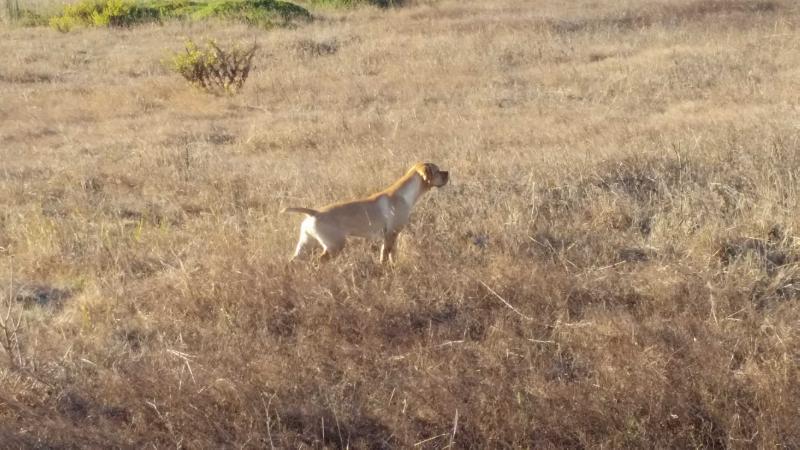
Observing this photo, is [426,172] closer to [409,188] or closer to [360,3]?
[409,188]

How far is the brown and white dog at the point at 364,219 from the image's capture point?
5023mm

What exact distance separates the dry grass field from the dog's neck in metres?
0.29

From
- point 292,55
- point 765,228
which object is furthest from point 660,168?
point 292,55


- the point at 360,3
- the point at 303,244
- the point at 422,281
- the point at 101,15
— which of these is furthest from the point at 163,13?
the point at 422,281

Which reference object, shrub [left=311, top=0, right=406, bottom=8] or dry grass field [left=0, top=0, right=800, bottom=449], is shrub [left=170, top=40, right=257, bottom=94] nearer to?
dry grass field [left=0, top=0, right=800, bottom=449]

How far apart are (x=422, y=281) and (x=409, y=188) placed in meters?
0.88

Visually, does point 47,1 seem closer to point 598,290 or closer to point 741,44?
point 741,44

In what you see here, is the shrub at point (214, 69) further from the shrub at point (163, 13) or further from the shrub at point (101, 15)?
the shrub at point (101, 15)

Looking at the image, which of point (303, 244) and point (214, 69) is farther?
point (214, 69)

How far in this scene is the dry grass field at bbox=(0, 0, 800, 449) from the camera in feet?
11.9

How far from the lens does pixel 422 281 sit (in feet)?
15.6

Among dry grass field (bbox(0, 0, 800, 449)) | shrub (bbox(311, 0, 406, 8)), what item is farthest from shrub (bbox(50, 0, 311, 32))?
dry grass field (bbox(0, 0, 800, 449))

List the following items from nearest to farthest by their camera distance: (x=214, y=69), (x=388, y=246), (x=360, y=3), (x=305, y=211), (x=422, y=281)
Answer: (x=422, y=281), (x=305, y=211), (x=388, y=246), (x=214, y=69), (x=360, y=3)

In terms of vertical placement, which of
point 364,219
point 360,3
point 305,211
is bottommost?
point 364,219
